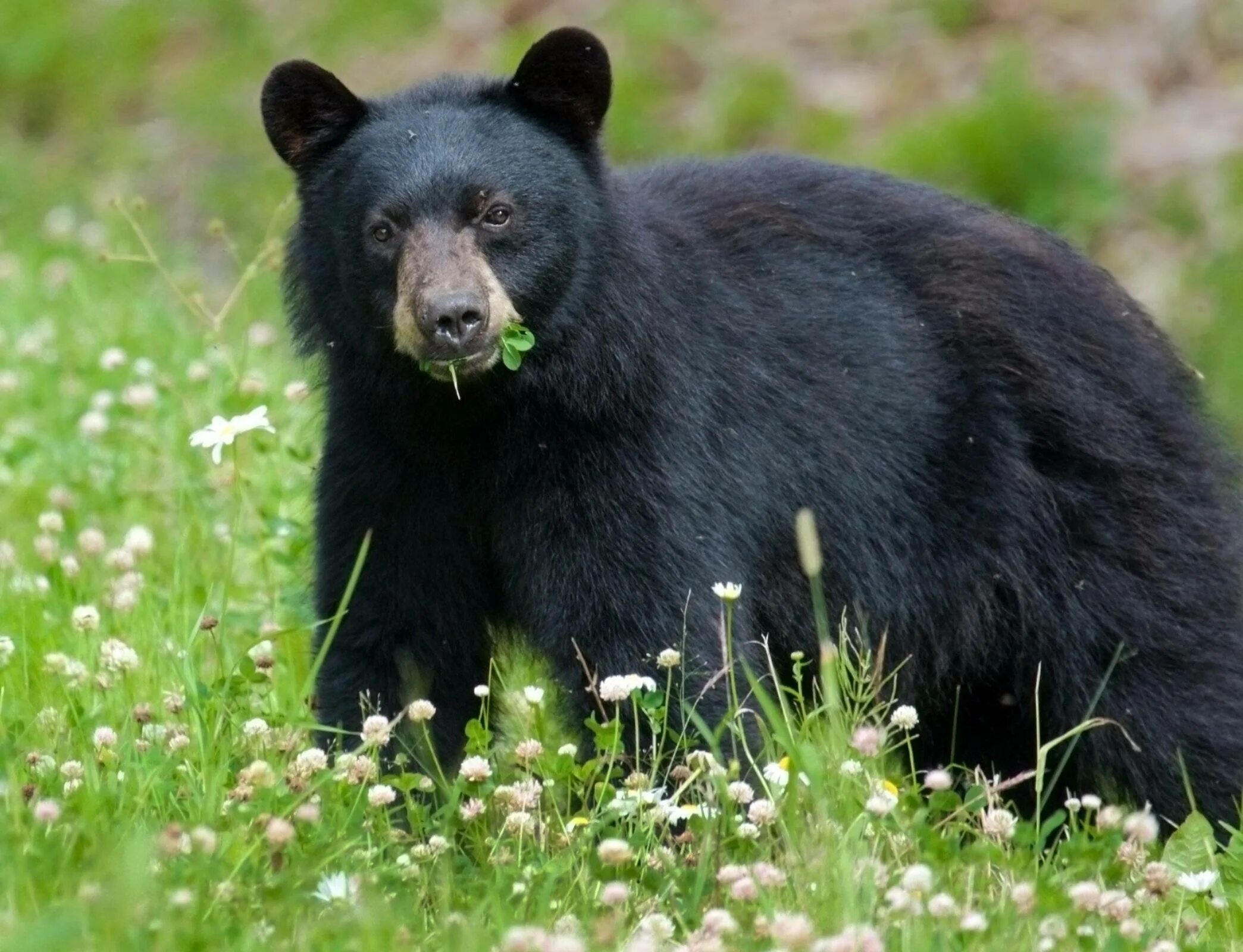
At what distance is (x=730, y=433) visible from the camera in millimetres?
4988

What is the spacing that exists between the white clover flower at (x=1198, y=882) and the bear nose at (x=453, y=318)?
72.9 inches

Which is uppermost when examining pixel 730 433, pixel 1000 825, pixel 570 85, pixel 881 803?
pixel 570 85

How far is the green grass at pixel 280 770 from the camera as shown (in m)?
3.39

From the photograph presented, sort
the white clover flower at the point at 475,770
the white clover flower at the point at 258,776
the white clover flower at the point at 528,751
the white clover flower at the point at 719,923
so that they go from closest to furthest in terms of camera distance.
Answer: the white clover flower at the point at 719,923 < the white clover flower at the point at 258,776 < the white clover flower at the point at 475,770 < the white clover flower at the point at 528,751

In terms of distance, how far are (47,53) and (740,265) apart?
30.9ft

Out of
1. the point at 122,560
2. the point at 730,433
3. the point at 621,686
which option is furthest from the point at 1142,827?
the point at 122,560

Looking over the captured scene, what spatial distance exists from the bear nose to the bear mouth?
0.05 meters

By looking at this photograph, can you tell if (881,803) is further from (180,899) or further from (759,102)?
(759,102)

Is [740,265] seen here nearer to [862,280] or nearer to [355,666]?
[862,280]

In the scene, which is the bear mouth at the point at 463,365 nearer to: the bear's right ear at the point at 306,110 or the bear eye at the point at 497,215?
the bear eye at the point at 497,215

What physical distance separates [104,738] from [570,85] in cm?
190

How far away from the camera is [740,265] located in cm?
524

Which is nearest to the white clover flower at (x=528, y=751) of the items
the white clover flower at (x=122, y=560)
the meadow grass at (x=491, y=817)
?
the meadow grass at (x=491, y=817)

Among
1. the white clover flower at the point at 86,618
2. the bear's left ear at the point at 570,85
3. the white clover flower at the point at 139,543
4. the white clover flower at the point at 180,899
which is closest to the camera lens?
the white clover flower at the point at 180,899
